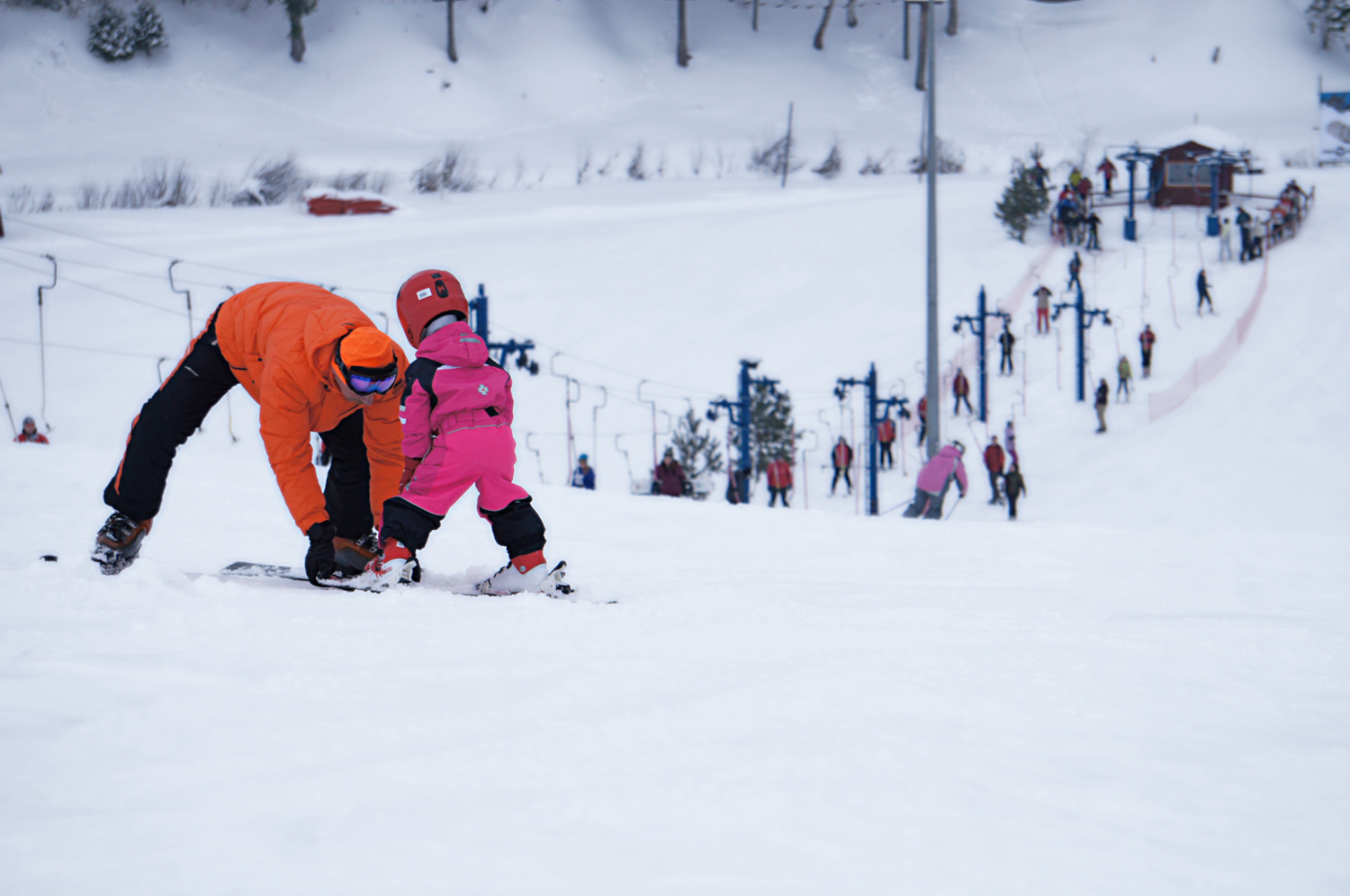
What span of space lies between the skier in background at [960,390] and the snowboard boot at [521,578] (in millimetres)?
16867

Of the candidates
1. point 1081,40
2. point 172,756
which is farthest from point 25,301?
point 1081,40

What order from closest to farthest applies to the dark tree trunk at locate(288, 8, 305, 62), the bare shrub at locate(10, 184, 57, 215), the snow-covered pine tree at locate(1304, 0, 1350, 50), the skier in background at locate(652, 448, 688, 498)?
the skier in background at locate(652, 448, 688, 498) < the bare shrub at locate(10, 184, 57, 215) < the dark tree trunk at locate(288, 8, 305, 62) < the snow-covered pine tree at locate(1304, 0, 1350, 50)

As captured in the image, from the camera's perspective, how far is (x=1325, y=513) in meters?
A: 13.5

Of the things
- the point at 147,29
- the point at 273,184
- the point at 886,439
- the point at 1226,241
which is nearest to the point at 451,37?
the point at 147,29

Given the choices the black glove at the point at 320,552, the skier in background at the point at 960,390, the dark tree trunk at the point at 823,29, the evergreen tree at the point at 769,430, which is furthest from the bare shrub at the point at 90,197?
the dark tree trunk at the point at 823,29

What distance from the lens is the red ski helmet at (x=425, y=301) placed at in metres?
4.01

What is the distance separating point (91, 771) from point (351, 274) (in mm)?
25548

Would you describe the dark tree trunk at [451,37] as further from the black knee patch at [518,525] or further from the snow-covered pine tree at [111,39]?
the black knee patch at [518,525]

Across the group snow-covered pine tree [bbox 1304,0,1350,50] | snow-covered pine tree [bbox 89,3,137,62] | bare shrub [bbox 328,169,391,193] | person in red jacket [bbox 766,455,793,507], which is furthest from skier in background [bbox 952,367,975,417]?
snow-covered pine tree [bbox 1304,0,1350,50]

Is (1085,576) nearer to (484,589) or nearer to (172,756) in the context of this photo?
(484,589)

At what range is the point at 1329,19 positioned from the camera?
51.9 metres

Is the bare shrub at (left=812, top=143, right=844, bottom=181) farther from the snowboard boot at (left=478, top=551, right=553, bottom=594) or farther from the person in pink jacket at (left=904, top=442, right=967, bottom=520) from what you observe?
the snowboard boot at (left=478, top=551, right=553, bottom=594)

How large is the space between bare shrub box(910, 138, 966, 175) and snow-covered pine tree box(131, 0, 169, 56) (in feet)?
98.8

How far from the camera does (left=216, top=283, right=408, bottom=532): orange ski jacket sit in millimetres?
3695
